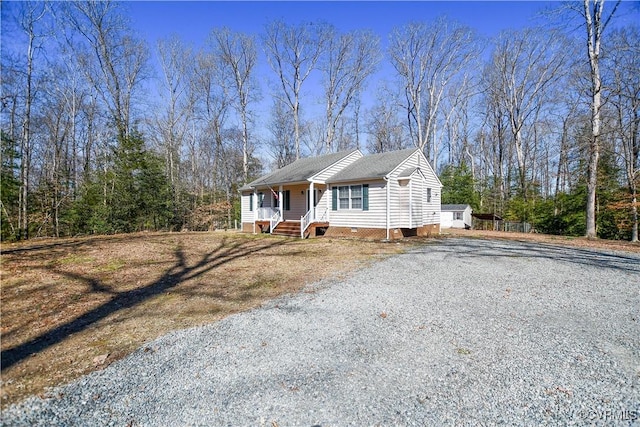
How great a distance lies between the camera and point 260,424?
2158 mm

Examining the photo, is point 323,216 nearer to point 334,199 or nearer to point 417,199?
point 334,199

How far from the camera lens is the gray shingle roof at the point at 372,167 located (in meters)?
13.5

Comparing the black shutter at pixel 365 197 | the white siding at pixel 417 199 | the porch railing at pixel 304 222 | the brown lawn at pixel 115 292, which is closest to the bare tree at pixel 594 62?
the brown lawn at pixel 115 292

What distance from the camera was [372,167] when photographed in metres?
14.6

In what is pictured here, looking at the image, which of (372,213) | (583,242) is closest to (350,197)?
(372,213)

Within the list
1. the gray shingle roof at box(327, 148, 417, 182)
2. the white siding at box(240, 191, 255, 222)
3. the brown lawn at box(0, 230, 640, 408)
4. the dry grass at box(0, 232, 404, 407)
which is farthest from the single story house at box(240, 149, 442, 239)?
the brown lawn at box(0, 230, 640, 408)

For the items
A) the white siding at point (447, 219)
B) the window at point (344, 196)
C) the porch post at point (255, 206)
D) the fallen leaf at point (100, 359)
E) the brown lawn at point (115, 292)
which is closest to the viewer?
the fallen leaf at point (100, 359)

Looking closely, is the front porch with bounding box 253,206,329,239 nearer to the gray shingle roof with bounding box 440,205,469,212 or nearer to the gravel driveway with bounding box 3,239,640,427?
the gravel driveway with bounding box 3,239,640,427

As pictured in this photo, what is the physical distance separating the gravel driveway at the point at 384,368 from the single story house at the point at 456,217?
21.0 metres

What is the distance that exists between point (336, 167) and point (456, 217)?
15.0 m

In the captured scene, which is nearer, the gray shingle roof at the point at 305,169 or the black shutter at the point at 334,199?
the black shutter at the point at 334,199

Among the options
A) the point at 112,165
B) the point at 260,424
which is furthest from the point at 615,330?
the point at 112,165

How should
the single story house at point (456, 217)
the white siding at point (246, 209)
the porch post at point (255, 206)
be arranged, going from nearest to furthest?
1. the porch post at point (255, 206)
2. the white siding at point (246, 209)
3. the single story house at point (456, 217)

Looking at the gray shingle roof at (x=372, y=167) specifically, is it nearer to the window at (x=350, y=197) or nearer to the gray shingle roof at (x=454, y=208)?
the window at (x=350, y=197)
